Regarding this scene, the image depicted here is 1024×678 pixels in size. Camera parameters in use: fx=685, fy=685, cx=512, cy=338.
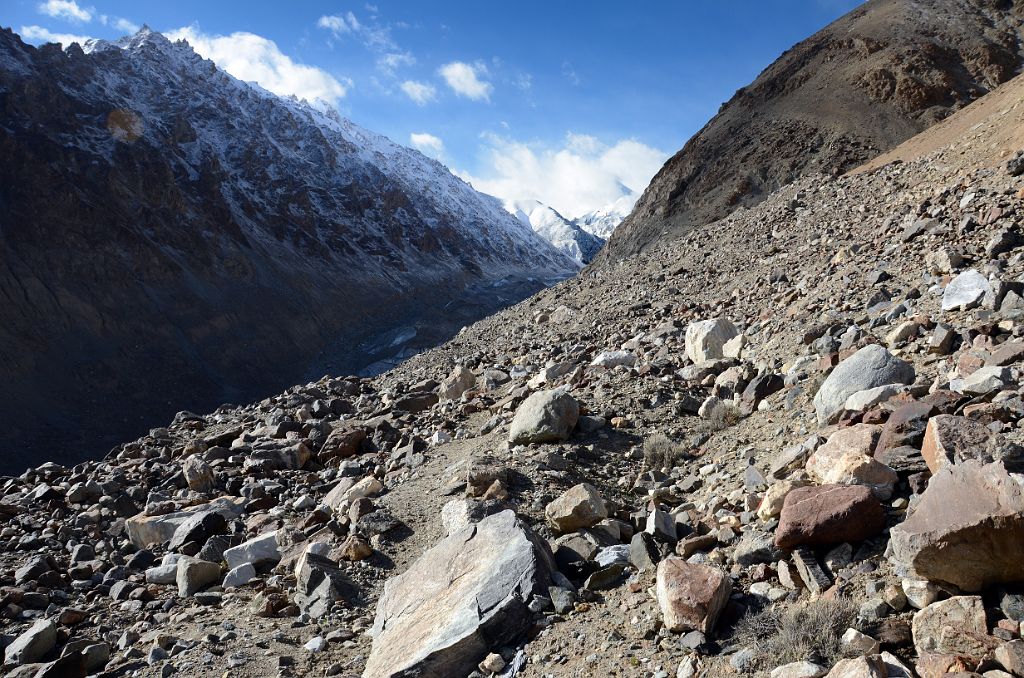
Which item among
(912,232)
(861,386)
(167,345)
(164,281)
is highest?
(164,281)

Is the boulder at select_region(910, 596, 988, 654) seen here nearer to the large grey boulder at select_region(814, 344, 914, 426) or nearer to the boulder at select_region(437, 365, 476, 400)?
the large grey boulder at select_region(814, 344, 914, 426)

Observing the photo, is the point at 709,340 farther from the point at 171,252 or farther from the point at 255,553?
the point at 171,252

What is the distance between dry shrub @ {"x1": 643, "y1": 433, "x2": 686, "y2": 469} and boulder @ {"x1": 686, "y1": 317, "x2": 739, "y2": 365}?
7.79 feet

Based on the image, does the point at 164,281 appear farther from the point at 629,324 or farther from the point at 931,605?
the point at 931,605

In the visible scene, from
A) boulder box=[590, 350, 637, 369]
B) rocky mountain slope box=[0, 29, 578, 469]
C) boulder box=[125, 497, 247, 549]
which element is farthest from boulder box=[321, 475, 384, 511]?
rocky mountain slope box=[0, 29, 578, 469]

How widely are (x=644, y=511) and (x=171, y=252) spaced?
52214mm

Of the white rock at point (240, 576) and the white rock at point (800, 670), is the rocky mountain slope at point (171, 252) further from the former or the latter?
the white rock at point (800, 670)

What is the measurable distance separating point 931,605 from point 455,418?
24.3 ft

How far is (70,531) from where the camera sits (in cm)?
794

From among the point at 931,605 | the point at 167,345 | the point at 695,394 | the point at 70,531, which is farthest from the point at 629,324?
the point at 167,345

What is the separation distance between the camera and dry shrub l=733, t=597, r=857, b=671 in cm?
277

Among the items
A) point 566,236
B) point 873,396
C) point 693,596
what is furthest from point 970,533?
point 566,236

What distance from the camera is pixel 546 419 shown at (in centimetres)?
682

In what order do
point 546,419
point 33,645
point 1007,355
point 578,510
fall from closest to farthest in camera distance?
point 1007,355
point 578,510
point 33,645
point 546,419
